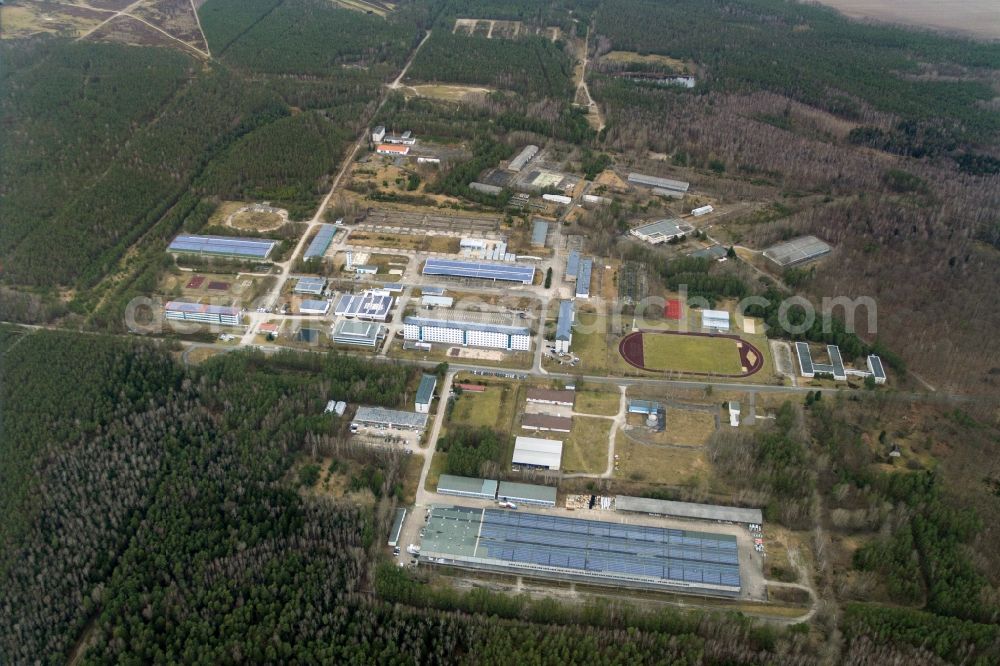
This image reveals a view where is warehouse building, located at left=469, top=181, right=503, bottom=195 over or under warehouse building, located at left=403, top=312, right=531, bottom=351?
over

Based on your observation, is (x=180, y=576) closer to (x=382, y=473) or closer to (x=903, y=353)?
(x=382, y=473)

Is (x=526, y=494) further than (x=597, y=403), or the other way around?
(x=597, y=403)

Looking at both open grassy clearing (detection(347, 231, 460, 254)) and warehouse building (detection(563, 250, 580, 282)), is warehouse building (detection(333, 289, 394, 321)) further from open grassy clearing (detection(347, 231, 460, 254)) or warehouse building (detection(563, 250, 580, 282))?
warehouse building (detection(563, 250, 580, 282))

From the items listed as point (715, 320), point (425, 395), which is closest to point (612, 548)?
point (425, 395)

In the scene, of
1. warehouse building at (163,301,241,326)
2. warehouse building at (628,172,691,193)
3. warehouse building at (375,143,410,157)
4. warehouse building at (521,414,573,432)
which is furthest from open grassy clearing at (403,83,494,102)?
warehouse building at (521,414,573,432)

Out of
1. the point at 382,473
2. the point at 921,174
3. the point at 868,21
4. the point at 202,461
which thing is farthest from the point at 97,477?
the point at 868,21

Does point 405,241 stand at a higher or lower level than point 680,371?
lower

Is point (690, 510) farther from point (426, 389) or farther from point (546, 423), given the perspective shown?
point (426, 389)
